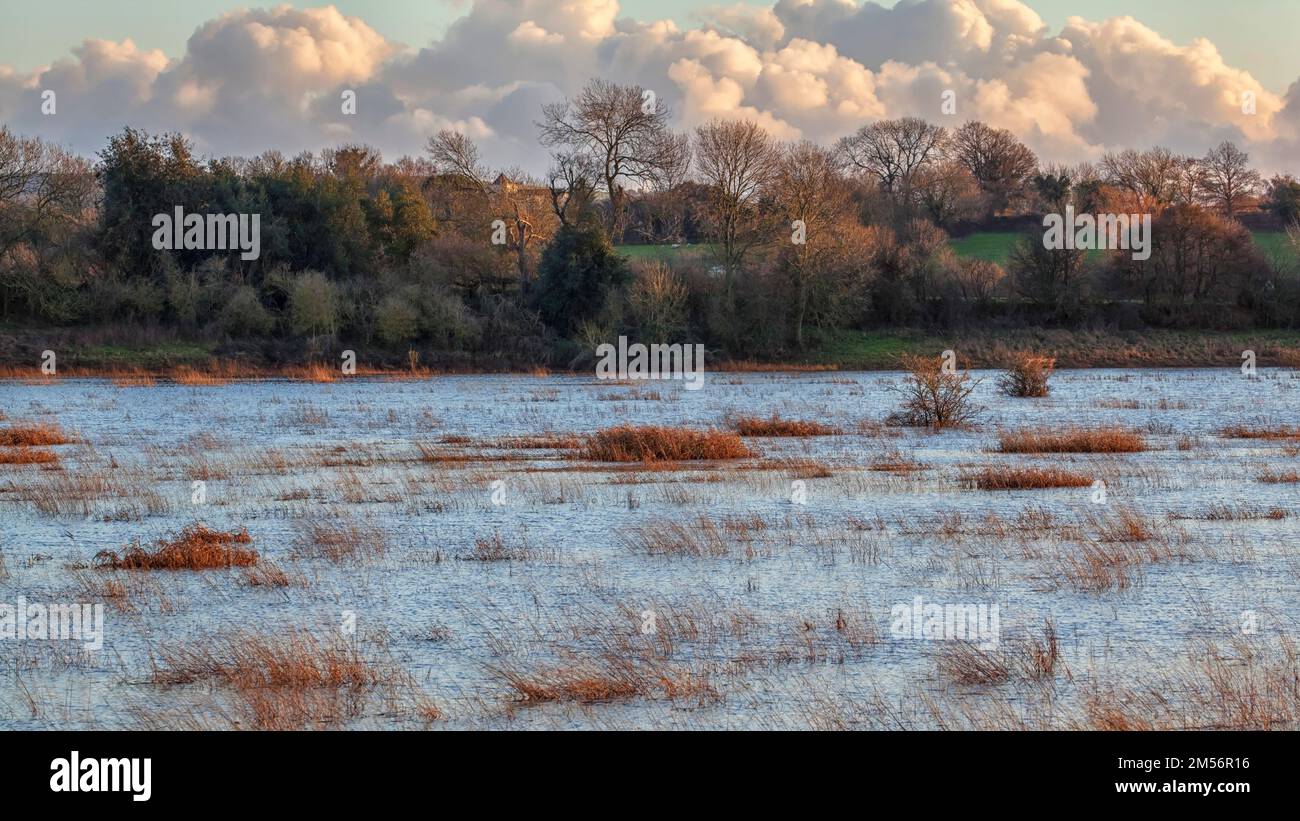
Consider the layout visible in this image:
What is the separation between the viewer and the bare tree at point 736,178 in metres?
75.1

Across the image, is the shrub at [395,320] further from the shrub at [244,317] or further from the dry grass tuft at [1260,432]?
the dry grass tuft at [1260,432]

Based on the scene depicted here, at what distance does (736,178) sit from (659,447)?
4945 centimetres

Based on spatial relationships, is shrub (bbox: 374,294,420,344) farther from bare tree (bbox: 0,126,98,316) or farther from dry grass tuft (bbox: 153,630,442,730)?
dry grass tuft (bbox: 153,630,442,730)

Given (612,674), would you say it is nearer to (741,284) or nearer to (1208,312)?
(741,284)

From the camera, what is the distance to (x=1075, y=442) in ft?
98.0

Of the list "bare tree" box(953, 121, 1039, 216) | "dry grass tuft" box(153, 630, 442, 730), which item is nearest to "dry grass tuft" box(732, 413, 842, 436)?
"dry grass tuft" box(153, 630, 442, 730)

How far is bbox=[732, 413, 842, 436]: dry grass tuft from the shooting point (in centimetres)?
3409

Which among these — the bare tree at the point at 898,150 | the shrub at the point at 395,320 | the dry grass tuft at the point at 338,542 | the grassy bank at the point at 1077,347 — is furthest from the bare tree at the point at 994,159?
the dry grass tuft at the point at 338,542

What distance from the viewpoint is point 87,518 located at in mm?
20109

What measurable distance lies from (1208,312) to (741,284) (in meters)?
28.3

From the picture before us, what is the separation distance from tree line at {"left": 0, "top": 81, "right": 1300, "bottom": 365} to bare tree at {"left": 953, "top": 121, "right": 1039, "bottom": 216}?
3003 centimetres

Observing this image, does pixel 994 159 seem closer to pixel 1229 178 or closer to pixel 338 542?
pixel 1229 178
